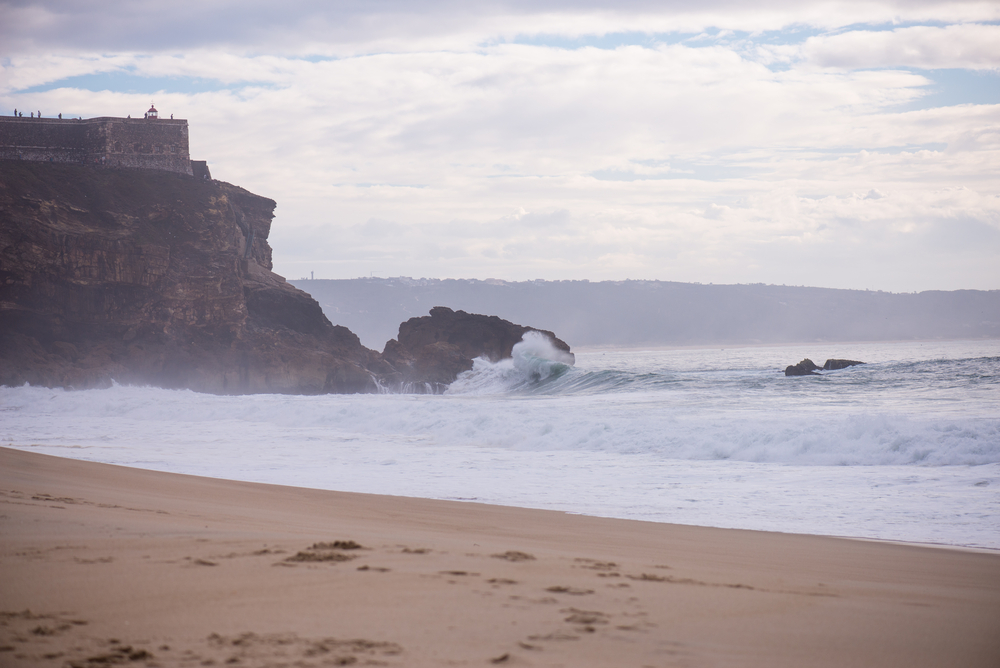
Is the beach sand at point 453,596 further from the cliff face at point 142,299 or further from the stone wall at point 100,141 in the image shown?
the stone wall at point 100,141

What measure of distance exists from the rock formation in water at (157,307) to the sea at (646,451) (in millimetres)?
9490

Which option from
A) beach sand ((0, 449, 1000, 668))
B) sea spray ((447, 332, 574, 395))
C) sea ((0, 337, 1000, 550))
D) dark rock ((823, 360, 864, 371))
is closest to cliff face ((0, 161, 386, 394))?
sea spray ((447, 332, 574, 395))

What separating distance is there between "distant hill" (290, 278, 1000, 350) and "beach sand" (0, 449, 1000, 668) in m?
107

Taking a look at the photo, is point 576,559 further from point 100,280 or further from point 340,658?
point 100,280

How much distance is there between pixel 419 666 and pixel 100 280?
34.0m

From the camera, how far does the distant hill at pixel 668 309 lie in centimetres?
10419

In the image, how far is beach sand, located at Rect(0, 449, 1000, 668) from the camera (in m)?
2.48

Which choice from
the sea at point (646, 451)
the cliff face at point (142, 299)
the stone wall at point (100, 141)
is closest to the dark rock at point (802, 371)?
the sea at point (646, 451)

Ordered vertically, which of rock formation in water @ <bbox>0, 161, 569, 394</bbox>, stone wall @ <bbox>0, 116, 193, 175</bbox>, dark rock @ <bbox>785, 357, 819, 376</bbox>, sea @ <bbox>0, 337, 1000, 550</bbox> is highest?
stone wall @ <bbox>0, 116, 193, 175</bbox>

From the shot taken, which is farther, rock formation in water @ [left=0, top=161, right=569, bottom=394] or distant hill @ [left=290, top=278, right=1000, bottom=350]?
distant hill @ [left=290, top=278, right=1000, bottom=350]

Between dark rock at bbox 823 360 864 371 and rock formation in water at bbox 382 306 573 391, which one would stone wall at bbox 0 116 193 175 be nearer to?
rock formation in water at bbox 382 306 573 391

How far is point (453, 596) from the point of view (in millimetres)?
3174

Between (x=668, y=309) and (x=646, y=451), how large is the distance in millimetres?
112330

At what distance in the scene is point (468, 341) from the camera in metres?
37.7
